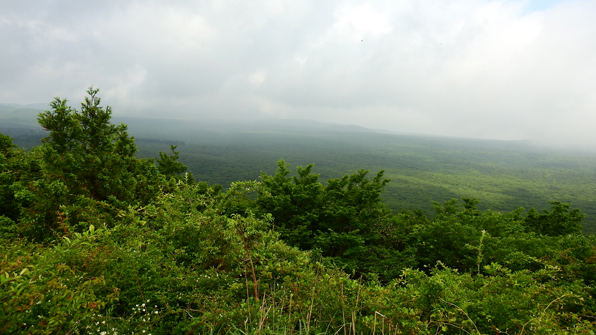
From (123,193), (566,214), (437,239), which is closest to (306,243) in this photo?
(437,239)

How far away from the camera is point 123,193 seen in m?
11.1

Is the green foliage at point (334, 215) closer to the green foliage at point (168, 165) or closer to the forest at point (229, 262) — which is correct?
the forest at point (229, 262)

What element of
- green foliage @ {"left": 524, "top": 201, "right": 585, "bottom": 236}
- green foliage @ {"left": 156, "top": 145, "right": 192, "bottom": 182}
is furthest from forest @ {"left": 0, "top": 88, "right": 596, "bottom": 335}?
green foliage @ {"left": 524, "top": 201, "right": 585, "bottom": 236}

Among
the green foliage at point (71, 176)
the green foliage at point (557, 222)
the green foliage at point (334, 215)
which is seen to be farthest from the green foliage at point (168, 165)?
the green foliage at point (557, 222)

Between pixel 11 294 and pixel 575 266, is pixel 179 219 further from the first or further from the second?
pixel 575 266

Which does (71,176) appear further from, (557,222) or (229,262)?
(557,222)

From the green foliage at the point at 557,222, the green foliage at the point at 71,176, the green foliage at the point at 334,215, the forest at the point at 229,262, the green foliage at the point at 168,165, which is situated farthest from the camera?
the green foliage at the point at 168,165

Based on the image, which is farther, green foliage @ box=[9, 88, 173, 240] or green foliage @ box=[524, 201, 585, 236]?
green foliage @ box=[524, 201, 585, 236]

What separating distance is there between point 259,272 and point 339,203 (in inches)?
448

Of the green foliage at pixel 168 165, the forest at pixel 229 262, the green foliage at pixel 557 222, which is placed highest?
the forest at pixel 229 262

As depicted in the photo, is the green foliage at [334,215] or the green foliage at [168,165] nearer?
the green foliage at [334,215]

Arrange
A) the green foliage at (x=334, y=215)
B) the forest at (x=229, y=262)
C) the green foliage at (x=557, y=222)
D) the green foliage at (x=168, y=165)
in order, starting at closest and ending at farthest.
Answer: the forest at (x=229, y=262), the green foliage at (x=334, y=215), the green foliage at (x=557, y=222), the green foliage at (x=168, y=165)

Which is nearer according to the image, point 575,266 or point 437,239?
point 575,266

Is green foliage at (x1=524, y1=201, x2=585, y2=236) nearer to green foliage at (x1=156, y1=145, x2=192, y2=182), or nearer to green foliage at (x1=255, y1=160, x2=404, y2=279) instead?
green foliage at (x1=255, y1=160, x2=404, y2=279)
